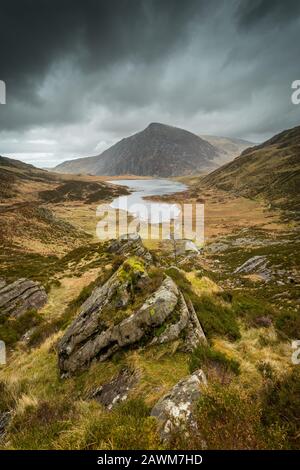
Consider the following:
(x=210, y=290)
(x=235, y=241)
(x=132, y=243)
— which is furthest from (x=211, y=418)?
(x=235, y=241)

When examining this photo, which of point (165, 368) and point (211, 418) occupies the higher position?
point (211, 418)

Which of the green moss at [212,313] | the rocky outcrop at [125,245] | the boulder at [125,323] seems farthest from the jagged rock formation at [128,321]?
the rocky outcrop at [125,245]

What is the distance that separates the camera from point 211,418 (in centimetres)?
486

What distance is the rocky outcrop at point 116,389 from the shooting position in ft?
24.2

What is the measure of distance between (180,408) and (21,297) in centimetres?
1738

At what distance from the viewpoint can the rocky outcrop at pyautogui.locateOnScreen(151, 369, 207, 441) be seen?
4.94 metres

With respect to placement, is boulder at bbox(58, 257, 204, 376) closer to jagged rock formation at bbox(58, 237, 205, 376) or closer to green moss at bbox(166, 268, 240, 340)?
jagged rock formation at bbox(58, 237, 205, 376)

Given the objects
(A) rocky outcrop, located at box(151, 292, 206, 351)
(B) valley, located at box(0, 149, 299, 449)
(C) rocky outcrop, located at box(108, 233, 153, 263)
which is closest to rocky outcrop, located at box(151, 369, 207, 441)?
(B) valley, located at box(0, 149, 299, 449)

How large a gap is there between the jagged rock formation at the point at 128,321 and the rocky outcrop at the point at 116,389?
1.25 m

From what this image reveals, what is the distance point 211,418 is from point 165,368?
3.40m
